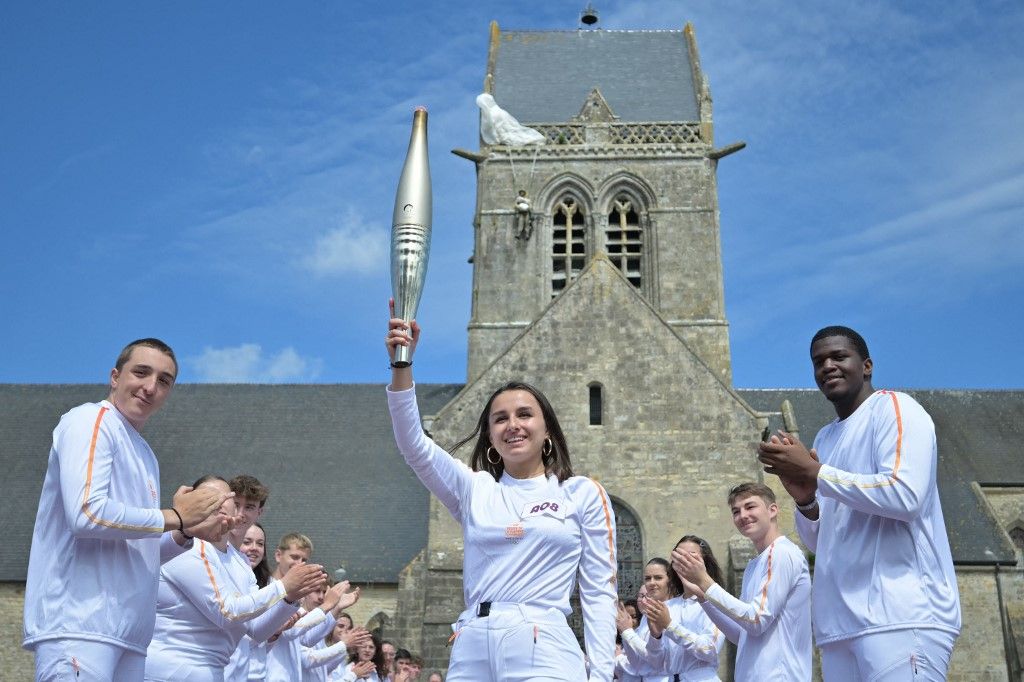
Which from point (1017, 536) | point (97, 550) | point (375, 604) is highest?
point (1017, 536)

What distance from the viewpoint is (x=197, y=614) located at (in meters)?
5.23

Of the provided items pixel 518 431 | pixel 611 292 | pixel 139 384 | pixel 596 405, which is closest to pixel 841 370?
pixel 518 431

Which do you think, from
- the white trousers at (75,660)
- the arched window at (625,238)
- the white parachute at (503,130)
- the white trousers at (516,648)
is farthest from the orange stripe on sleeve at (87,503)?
the white parachute at (503,130)

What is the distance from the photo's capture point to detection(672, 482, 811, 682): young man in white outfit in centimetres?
568

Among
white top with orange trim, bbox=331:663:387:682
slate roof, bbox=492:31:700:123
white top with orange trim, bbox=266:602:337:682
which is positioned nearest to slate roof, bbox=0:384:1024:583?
slate roof, bbox=492:31:700:123

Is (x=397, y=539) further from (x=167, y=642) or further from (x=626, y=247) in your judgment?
(x=167, y=642)

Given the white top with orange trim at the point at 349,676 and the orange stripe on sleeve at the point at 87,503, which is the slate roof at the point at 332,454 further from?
the orange stripe on sleeve at the point at 87,503

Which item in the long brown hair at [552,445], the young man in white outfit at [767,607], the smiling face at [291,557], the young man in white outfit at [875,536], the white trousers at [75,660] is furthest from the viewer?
the smiling face at [291,557]

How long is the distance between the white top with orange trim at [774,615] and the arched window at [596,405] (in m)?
13.6

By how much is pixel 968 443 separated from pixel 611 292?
13759 millimetres

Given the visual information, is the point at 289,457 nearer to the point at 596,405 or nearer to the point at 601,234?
the point at 601,234

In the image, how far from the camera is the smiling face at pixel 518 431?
4305 millimetres

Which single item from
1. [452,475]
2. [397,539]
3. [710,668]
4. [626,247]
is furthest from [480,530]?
[626,247]

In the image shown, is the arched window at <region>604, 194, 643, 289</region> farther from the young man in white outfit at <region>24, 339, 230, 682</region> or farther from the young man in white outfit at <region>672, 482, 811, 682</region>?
the young man in white outfit at <region>24, 339, 230, 682</region>
